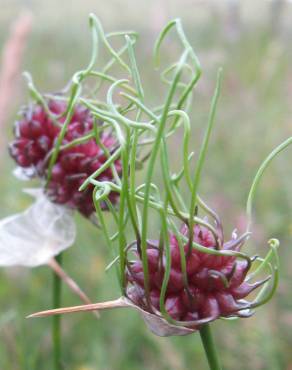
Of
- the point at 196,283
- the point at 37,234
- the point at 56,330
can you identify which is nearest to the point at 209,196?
the point at 37,234

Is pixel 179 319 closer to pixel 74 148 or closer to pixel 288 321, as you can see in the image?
pixel 74 148

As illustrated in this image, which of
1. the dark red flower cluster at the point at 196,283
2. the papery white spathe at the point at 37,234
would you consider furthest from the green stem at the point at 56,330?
the dark red flower cluster at the point at 196,283

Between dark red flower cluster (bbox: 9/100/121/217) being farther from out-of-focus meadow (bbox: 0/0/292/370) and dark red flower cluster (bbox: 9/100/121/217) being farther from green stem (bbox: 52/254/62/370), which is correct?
out-of-focus meadow (bbox: 0/0/292/370)

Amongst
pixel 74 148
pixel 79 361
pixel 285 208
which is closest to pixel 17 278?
pixel 79 361

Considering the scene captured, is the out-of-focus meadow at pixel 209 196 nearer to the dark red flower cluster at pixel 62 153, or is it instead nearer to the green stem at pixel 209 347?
the dark red flower cluster at pixel 62 153

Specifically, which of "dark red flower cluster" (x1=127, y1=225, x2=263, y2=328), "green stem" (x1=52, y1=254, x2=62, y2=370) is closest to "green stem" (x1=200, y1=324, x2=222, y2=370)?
"dark red flower cluster" (x1=127, y1=225, x2=263, y2=328)

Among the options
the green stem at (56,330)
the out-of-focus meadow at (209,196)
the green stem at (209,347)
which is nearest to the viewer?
the green stem at (209,347)
